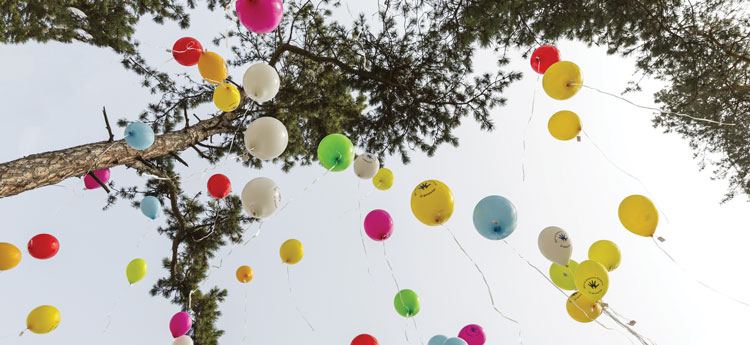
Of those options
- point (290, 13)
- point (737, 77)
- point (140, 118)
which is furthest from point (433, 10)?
point (140, 118)

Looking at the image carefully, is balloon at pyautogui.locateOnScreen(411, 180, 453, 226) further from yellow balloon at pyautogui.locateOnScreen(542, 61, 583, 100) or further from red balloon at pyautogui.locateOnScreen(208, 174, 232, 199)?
red balloon at pyautogui.locateOnScreen(208, 174, 232, 199)

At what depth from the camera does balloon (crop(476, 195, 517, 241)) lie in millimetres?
2111

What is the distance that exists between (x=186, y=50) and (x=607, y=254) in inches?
166

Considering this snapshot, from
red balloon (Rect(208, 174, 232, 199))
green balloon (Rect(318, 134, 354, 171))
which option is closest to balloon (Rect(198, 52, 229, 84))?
red balloon (Rect(208, 174, 232, 199))

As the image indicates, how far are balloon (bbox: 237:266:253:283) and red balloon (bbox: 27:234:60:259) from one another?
1683mm

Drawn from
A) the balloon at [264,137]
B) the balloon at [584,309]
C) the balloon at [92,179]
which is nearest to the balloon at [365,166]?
the balloon at [264,137]

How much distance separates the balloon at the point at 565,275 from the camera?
2646 mm

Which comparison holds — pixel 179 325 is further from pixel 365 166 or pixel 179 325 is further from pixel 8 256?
pixel 365 166

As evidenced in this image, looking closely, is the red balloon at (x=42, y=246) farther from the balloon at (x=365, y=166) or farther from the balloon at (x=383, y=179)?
the balloon at (x=383, y=179)

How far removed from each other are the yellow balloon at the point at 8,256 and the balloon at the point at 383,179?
3.27 meters

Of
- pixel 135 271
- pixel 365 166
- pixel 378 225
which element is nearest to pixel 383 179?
pixel 365 166

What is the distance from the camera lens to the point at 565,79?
2381mm

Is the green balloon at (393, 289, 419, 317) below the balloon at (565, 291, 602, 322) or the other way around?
the other way around

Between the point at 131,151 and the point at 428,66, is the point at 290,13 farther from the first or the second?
the point at 131,151
